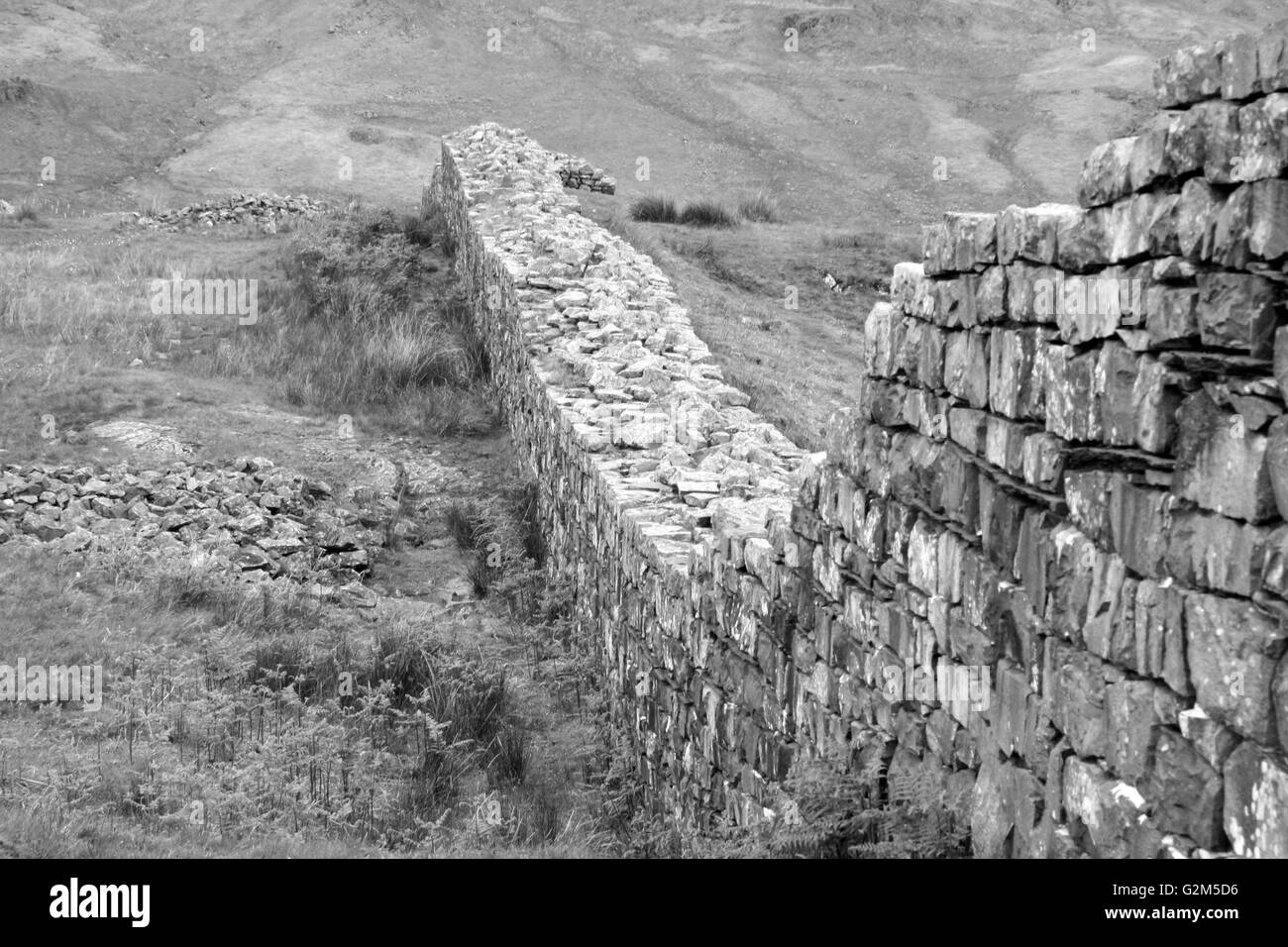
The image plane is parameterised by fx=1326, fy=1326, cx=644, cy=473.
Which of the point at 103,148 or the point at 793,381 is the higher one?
the point at 103,148

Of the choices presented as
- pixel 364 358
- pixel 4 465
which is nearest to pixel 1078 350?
pixel 4 465

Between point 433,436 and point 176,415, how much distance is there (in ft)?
7.93

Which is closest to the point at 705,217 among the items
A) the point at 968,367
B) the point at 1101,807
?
the point at 968,367

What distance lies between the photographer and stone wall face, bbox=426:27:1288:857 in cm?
277

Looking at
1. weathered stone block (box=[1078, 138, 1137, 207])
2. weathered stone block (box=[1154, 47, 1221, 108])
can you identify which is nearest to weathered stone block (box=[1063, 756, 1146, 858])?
weathered stone block (box=[1078, 138, 1137, 207])

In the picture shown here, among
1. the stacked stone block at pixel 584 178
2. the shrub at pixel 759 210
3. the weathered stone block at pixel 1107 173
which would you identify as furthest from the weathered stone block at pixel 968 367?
the shrub at pixel 759 210

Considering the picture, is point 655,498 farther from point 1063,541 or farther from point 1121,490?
point 1121,490

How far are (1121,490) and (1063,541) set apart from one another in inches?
11.3

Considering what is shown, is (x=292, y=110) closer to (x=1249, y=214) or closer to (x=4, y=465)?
(x=4, y=465)

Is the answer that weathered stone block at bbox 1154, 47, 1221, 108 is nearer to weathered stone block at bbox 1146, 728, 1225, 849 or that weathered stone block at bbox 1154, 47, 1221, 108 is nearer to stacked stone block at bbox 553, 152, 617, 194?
weathered stone block at bbox 1146, 728, 1225, 849

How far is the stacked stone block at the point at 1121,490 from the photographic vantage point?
2.75m

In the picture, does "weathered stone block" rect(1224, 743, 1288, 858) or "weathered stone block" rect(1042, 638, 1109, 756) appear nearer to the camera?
"weathered stone block" rect(1224, 743, 1288, 858)

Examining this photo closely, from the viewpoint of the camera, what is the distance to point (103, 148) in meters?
30.8

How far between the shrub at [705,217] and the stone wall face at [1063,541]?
1644cm
